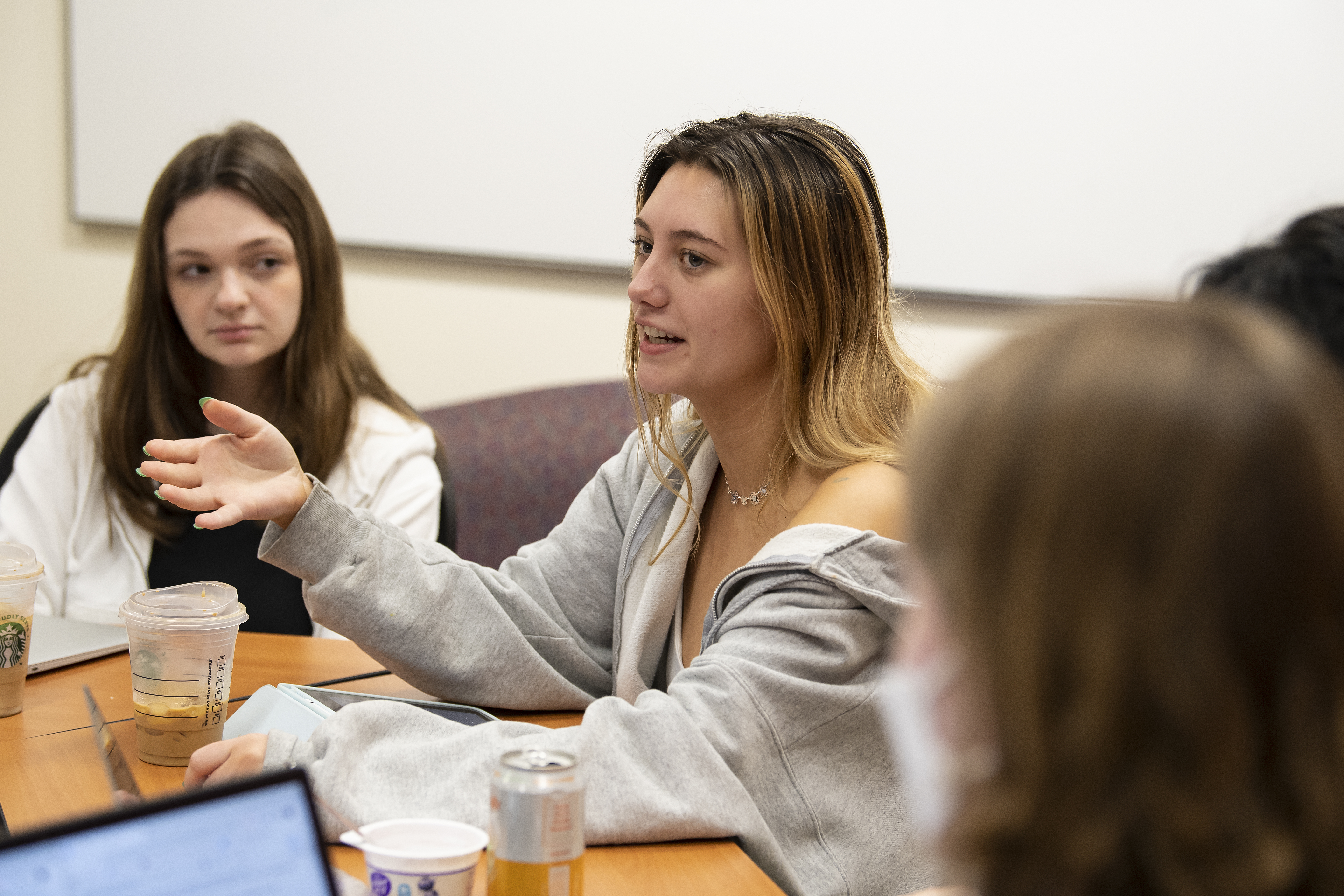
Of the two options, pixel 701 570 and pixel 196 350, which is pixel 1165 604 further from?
pixel 196 350

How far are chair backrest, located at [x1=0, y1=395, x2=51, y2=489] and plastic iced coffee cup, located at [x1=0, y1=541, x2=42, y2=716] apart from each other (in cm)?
87

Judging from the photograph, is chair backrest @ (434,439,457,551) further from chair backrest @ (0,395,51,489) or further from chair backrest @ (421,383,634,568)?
chair backrest @ (0,395,51,489)

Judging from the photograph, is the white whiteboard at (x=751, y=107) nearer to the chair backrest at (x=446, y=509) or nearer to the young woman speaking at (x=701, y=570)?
the chair backrest at (x=446, y=509)

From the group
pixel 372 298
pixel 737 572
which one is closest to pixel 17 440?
pixel 372 298

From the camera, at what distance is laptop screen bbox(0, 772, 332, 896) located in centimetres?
Result: 51

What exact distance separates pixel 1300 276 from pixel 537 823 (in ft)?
1.81

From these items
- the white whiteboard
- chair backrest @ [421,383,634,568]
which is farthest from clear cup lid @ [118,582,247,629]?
the white whiteboard

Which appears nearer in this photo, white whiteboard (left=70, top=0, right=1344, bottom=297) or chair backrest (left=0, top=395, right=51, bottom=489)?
chair backrest (left=0, top=395, right=51, bottom=489)

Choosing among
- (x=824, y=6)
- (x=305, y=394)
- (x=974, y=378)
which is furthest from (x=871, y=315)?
(x=824, y=6)

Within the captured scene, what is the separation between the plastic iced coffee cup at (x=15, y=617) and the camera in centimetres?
112

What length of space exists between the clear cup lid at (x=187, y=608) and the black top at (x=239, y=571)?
0.74 metres

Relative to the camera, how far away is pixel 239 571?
1.83 m

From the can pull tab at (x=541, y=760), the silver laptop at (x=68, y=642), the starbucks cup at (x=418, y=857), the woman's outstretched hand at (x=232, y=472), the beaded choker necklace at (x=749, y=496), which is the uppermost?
the woman's outstretched hand at (x=232, y=472)

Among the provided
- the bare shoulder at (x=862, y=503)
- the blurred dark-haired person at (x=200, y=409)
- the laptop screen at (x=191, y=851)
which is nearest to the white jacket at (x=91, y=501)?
the blurred dark-haired person at (x=200, y=409)
